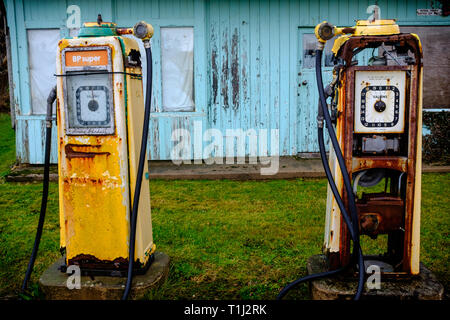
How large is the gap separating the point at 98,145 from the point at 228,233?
80.4 inches

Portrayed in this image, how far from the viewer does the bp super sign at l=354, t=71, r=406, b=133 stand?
2.89 m

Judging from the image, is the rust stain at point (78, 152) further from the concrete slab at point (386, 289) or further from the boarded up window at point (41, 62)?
the boarded up window at point (41, 62)

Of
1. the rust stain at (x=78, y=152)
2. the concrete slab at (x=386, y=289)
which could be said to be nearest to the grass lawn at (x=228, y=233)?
the concrete slab at (x=386, y=289)

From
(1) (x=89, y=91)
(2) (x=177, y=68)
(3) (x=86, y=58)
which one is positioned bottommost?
(1) (x=89, y=91)

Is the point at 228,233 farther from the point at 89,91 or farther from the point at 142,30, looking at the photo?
the point at 142,30

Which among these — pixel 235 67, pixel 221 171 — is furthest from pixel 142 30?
pixel 235 67

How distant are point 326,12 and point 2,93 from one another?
15323 millimetres

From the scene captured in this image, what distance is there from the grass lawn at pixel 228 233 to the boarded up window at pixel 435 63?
1.94 meters

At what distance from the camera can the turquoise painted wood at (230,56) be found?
768cm

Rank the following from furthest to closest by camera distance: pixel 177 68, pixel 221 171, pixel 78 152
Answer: pixel 177 68, pixel 221 171, pixel 78 152

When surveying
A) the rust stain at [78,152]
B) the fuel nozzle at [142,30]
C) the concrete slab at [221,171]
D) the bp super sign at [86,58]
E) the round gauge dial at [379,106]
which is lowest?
the concrete slab at [221,171]

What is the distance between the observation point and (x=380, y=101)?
2.89 meters

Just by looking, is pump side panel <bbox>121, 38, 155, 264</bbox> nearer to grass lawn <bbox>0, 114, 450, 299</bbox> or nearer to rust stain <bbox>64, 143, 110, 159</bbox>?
rust stain <bbox>64, 143, 110, 159</bbox>

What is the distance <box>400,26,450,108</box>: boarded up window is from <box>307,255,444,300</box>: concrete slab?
Answer: 6.19 meters
